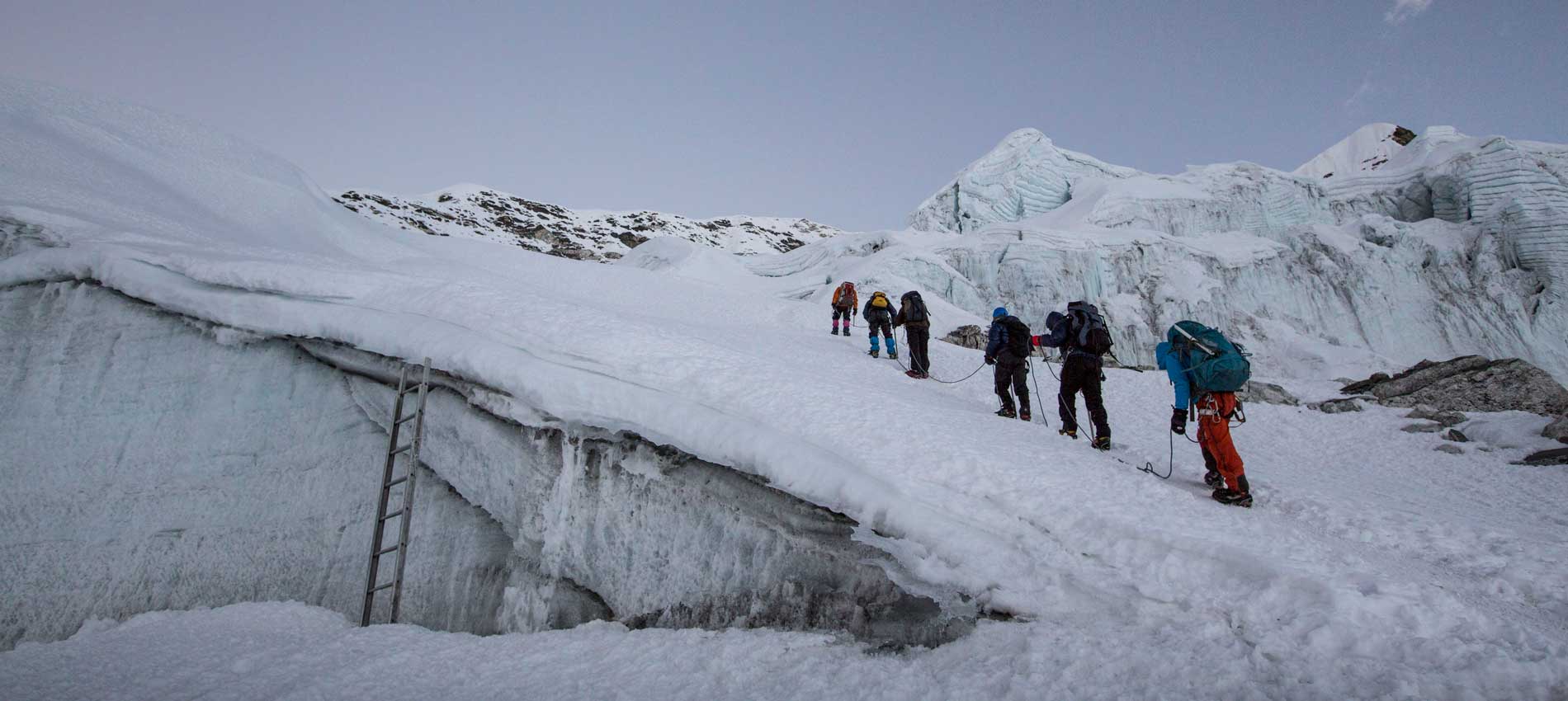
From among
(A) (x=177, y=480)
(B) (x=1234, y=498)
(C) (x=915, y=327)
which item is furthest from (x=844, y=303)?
(A) (x=177, y=480)

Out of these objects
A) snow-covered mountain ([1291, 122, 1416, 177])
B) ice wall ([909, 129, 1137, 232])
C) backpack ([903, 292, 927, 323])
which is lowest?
backpack ([903, 292, 927, 323])

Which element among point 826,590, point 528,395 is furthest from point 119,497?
point 826,590

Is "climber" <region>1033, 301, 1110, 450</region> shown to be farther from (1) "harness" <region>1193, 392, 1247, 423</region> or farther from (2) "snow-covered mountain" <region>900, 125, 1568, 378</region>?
(2) "snow-covered mountain" <region>900, 125, 1568, 378</region>

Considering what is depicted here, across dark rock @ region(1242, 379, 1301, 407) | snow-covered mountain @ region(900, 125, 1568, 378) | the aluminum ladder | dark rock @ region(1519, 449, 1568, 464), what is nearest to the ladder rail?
the aluminum ladder

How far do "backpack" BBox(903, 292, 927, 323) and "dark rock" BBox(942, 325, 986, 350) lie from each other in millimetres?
8281

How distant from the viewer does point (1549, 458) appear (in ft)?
26.4

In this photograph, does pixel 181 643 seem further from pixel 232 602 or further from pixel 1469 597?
pixel 1469 597

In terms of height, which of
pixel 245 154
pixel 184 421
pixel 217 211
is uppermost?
pixel 245 154

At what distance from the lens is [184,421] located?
6.42 m

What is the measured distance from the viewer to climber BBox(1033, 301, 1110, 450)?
6969mm

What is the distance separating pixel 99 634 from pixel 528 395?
4.03 metres

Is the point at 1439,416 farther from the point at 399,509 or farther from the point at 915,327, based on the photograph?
the point at 399,509

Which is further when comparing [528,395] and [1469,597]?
[528,395]

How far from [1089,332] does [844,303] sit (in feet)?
26.3
